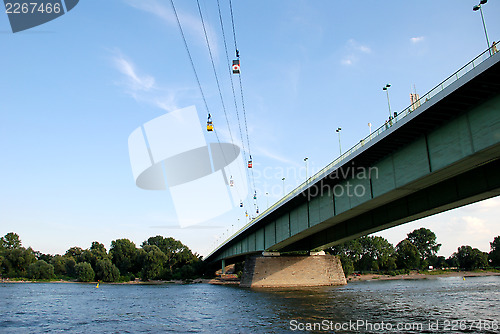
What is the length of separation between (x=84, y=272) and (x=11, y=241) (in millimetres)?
55351

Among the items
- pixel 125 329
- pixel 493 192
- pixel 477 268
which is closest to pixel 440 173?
pixel 493 192

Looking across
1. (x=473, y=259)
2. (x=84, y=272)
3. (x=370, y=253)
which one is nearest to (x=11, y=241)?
(x=84, y=272)

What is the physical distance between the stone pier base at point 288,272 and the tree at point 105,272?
53422mm

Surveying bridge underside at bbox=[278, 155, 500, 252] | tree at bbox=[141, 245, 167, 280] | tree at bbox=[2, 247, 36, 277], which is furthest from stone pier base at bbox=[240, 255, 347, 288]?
tree at bbox=[2, 247, 36, 277]

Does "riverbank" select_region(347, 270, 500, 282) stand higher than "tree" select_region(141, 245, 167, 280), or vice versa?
"tree" select_region(141, 245, 167, 280)

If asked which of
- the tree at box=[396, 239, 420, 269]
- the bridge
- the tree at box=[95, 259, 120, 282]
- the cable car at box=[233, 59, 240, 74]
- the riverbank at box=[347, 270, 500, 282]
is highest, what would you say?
the cable car at box=[233, 59, 240, 74]

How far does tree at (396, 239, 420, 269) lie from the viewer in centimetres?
14438

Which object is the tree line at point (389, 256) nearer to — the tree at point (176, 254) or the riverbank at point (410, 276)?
the riverbank at point (410, 276)

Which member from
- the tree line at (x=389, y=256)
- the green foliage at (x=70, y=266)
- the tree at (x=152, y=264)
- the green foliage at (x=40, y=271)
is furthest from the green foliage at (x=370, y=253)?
the green foliage at (x=40, y=271)

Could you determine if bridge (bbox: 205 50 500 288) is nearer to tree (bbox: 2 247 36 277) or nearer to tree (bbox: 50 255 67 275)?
tree (bbox: 2 247 36 277)

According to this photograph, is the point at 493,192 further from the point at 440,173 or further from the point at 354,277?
the point at 354,277

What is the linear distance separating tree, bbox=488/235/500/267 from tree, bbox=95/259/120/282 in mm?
155977

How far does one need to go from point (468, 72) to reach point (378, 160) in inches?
484

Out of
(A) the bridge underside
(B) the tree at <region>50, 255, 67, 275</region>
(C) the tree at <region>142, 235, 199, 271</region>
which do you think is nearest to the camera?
(A) the bridge underside
